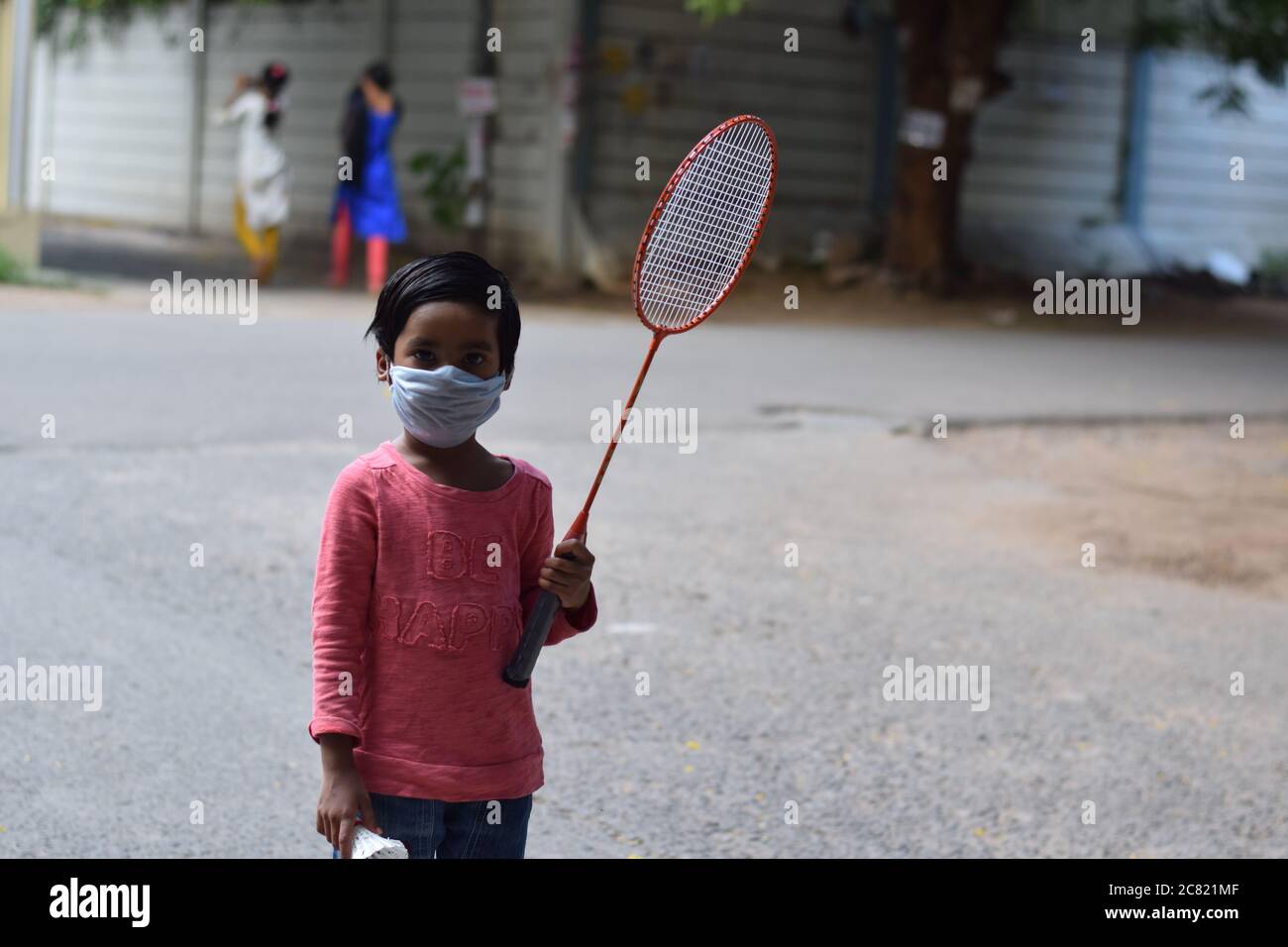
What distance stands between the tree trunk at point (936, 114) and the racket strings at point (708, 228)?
1629 centimetres

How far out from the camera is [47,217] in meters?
26.2

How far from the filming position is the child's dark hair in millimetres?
2631

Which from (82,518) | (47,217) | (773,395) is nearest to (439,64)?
(47,217)

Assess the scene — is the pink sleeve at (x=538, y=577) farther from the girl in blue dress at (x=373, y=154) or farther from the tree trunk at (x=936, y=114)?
the tree trunk at (x=936, y=114)

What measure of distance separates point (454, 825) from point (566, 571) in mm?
423

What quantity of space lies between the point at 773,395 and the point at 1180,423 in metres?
2.55

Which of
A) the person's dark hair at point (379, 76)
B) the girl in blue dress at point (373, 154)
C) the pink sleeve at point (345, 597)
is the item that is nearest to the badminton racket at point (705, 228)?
the pink sleeve at point (345, 597)

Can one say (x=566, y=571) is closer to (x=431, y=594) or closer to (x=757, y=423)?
(x=431, y=594)

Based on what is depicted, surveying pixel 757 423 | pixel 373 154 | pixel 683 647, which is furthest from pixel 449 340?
pixel 373 154

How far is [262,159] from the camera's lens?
56.4ft

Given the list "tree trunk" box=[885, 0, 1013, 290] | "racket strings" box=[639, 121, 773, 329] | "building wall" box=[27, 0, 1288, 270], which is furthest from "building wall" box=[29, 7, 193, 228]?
"racket strings" box=[639, 121, 773, 329]

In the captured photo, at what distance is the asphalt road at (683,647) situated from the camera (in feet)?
14.1
